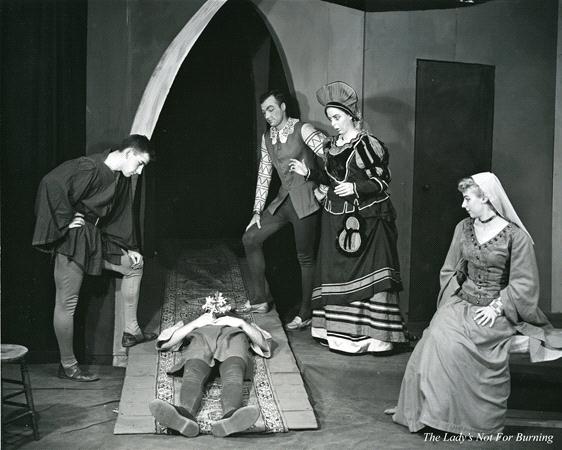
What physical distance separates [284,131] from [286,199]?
1.60 ft

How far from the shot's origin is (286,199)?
18.3ft

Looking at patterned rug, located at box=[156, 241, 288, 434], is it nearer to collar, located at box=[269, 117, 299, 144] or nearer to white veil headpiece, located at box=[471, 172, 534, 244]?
collar, located at box=[269, 117, 299, 144]

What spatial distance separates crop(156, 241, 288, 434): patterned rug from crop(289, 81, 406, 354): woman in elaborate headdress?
71 cm

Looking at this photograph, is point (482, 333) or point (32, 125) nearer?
point (482, 333)

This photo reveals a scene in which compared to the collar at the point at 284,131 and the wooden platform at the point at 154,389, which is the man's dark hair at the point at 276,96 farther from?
the wooden platform at the point at 154,389

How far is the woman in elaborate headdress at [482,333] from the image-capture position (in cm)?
413

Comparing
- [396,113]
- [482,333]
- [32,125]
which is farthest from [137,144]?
[482,333]

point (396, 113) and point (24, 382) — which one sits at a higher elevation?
point (396, 113)

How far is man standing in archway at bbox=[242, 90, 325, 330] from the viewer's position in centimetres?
550

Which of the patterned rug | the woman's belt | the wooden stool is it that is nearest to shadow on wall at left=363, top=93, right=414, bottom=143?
the patterned rug

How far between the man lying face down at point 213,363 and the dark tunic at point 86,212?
0.74 m

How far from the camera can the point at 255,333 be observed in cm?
480

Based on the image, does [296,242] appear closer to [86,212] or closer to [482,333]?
[86,212]

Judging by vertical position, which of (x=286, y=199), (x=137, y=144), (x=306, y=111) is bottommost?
(x=286, y=199)
